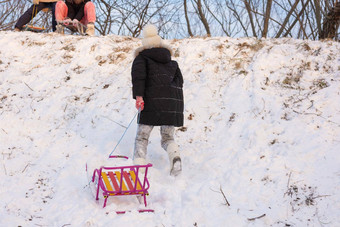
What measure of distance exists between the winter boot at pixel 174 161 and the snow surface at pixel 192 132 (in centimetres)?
15

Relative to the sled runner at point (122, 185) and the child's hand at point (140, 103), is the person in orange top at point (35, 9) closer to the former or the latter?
the child's hand at point (140, 103)

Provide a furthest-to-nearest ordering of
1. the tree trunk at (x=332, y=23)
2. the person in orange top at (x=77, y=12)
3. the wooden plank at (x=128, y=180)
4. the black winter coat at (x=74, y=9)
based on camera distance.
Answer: the black winter coat at (x=74, y=9)
the person in orange top at (x=77, y=12)
the tree trunk at (x=332, y=23)
the wooden plank at (x=128, y=180)

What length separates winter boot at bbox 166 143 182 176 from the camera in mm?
4164

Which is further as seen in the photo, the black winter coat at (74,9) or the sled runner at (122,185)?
the black winter coat at (74,9)

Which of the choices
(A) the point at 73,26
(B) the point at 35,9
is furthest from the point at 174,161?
(B) the point at 35,9

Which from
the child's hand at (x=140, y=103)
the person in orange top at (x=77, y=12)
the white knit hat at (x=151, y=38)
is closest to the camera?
the child's hand at (x=140, y=103)

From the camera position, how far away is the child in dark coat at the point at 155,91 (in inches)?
164

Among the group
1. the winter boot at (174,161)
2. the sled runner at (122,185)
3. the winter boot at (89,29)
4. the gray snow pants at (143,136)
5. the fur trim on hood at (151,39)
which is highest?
the winter boot at (89,29)

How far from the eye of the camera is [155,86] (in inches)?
166

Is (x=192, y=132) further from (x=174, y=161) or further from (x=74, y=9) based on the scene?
(x=74, y=9)

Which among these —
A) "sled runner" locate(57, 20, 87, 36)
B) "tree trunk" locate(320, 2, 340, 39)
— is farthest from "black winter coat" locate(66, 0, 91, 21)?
"tree trunk" locate(320, 2, 340, 39)

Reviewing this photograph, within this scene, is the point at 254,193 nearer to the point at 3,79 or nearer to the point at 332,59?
the point at 332,59

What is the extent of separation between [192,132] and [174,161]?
1.20m

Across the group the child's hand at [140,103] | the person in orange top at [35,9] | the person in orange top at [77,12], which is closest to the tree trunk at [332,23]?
the person in orange top at [77,12]
